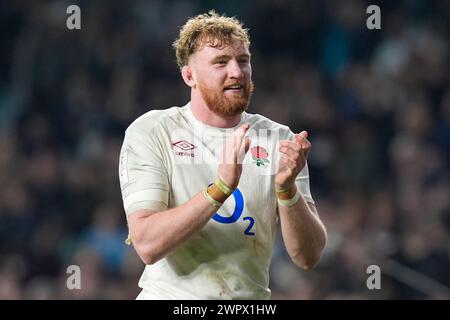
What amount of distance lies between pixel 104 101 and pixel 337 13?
8.68 ft

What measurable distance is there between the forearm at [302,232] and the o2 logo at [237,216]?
0.46 feet

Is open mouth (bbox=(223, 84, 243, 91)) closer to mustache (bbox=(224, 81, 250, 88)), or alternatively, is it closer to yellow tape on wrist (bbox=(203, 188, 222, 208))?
mustache (bbox=(224, 81, 250, 88))

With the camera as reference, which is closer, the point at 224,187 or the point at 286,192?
the point at 224,187

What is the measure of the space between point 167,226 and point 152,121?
64cm

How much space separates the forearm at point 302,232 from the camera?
4.48 m

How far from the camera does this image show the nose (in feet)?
15.0

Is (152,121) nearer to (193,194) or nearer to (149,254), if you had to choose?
(193,194)

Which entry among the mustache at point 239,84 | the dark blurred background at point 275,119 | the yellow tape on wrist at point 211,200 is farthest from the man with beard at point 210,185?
the dark blurred background at point 275,119

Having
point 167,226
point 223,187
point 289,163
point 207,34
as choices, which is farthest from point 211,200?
point 207,34

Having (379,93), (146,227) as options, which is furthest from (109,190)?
(146,227)

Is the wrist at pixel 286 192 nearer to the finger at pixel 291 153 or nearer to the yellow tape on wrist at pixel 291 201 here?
the yellow tape on wrist at pixel 291 201

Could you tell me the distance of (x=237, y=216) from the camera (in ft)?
15.0

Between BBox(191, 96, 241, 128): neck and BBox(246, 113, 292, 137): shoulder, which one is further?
BBox(246, 113, 292, 137): shoulder

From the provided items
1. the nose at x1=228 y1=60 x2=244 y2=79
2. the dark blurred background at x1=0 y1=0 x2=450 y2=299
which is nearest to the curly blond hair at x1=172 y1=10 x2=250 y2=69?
the nose at x1=228 y1=60 x2=244 y2=79
